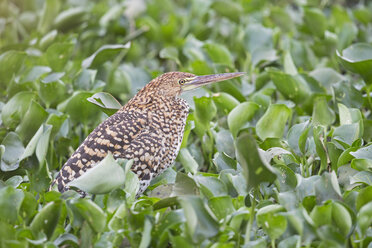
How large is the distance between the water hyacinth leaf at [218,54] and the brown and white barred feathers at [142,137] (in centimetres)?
165

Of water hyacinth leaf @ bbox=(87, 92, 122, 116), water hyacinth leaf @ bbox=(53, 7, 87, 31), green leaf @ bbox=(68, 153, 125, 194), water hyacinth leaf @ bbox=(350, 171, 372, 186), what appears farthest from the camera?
water hyacinth leaf @ bbox=(53, 7, 87, 31)

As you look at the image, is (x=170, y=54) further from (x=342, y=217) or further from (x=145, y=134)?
(x=342, y=217)

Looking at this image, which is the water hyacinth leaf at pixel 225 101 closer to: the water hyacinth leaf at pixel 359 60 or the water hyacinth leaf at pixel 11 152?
the water hyacinth leaf at pixel 359 60

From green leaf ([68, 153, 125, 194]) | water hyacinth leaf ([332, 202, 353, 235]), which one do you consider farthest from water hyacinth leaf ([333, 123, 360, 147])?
green leaf ([68, 153, 125, 194])

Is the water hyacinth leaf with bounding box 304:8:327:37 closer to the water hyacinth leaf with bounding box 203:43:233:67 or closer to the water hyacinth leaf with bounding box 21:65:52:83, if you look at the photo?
the water hyacinth leaf with bounding box 203:43:233:67

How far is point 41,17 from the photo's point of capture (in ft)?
28.3

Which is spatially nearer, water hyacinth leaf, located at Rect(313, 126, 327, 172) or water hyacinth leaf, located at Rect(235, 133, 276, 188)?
water hyacinth leaf, located at Rect(235, 133, 276, 188)

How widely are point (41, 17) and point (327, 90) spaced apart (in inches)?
155

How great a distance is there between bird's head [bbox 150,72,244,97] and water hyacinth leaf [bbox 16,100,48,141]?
3.05 feet

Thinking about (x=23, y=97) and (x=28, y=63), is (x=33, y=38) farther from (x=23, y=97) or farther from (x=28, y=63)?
(x=23, y=97)

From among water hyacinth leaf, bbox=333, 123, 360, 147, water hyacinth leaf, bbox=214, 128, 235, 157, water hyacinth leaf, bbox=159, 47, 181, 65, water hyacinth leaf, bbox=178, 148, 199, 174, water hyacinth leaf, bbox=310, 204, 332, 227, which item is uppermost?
water hyacinth leaf, bbox=310, 204, 332, 227

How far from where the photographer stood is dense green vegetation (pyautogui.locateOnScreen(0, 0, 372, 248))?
155 inches

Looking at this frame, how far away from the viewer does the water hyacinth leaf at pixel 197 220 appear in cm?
369

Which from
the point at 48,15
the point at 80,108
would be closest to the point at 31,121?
the point at 80,108
